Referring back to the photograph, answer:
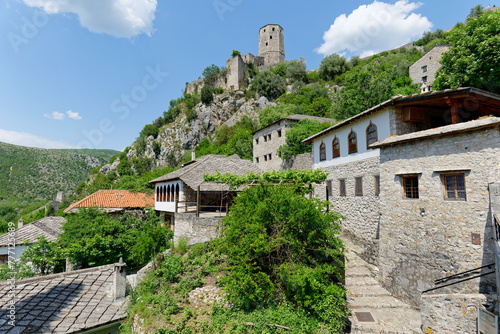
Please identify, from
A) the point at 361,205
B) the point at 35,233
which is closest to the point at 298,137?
the point at 361,205

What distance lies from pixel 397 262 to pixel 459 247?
7.37 feet

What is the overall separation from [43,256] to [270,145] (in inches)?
907

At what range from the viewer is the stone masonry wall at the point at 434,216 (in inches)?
272

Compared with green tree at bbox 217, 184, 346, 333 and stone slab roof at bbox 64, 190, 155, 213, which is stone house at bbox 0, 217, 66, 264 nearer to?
stone slab roof at bbox 64, 190, 155, 213

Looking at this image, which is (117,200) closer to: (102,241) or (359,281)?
(102,241)

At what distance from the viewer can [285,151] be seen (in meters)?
26.0

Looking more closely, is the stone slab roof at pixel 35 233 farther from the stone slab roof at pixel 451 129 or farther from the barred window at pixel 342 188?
the stone slab roof at pixel 451 129

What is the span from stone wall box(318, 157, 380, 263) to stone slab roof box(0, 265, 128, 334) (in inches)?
444

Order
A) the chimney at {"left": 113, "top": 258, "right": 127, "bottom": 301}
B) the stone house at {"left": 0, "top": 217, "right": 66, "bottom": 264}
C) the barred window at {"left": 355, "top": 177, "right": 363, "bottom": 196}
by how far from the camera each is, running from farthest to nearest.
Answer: the stone house at {"left": 0, "top": 217, "right": 66, "bottom": 264} → the barred window at {"left": 355, "top": 177, "right": 363, "bottom": 196} → the chimney at {"left": 113, "top": 258, "right": 127, "bottom": 301}

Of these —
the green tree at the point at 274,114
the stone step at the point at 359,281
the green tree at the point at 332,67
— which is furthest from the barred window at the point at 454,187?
the green tree at the point at 332,67

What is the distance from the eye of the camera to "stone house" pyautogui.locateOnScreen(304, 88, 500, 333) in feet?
22.9

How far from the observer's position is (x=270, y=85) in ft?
174

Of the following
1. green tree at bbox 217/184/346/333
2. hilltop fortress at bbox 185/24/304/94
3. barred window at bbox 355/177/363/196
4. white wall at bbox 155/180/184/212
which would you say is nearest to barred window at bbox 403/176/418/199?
green tree at bbox 217/184/346/333

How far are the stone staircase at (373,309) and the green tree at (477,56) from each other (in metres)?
14.4
